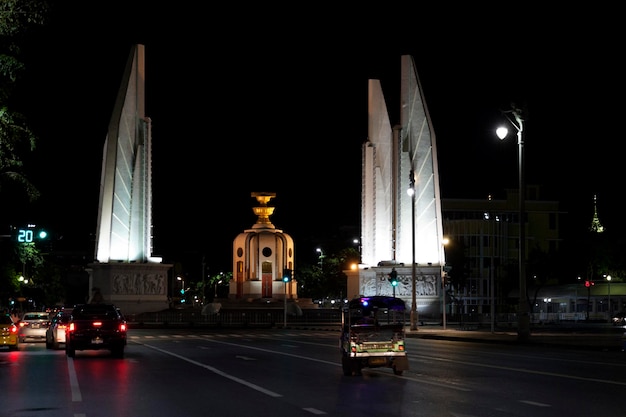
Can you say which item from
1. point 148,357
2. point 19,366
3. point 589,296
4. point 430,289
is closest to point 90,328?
point 148,357

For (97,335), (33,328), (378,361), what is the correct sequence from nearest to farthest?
(378,361) → (97,335) → (33,328)

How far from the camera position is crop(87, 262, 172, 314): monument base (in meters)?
72.4

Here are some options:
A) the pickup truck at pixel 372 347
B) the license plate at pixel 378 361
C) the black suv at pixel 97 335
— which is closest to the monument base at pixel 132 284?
the black suv at pixel 97 335

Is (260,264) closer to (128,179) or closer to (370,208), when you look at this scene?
(370,208)

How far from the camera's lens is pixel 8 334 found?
119ft

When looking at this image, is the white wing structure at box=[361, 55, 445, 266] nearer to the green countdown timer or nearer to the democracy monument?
the democracy monument

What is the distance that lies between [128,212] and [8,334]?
3957 cm

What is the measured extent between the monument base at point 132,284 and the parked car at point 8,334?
34.4 metres

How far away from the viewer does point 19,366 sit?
86.1 ft

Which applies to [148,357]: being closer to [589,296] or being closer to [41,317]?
[41,317]

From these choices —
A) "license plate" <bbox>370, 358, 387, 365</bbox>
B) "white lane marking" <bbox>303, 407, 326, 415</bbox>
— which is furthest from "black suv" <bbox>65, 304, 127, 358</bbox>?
"white lane marking" <bbox>303, 407, 326, 415</bbox>

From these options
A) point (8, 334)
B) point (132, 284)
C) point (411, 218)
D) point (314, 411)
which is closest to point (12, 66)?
point (314, 411)

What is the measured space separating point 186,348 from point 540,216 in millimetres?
103112

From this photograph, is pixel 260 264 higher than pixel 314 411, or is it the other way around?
pixel 260 264
